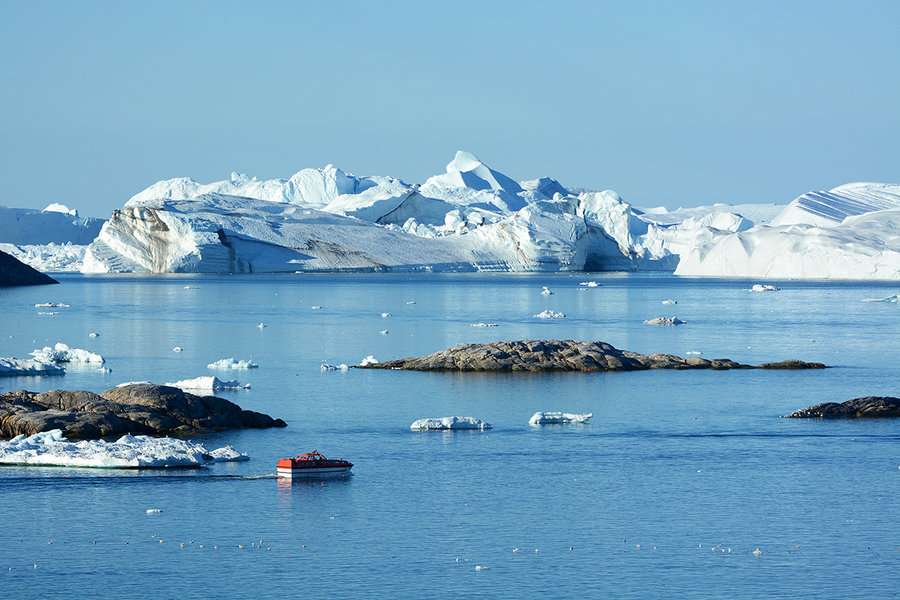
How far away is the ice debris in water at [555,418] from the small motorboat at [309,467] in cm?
449

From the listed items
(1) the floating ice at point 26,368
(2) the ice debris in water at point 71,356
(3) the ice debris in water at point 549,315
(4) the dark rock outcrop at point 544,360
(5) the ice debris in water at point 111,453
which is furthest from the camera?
(3) the ice debris in water at point 549,315

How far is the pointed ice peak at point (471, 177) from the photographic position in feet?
491

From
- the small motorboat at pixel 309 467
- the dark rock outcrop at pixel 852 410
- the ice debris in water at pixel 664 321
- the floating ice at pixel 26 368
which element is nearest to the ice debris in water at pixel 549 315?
the ice debris in water at pixel 664 321

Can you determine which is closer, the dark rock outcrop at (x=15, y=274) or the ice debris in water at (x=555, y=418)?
the ice debris in water at (x=555, y=418)

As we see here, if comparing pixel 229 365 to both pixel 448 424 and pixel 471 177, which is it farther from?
pixel 471 177

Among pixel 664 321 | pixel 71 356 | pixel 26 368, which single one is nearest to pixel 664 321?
pixel 664 321

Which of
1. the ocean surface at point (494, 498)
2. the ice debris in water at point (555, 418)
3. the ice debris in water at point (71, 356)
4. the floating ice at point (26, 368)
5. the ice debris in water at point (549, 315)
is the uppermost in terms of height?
the ice debris in water at point (549, 315)

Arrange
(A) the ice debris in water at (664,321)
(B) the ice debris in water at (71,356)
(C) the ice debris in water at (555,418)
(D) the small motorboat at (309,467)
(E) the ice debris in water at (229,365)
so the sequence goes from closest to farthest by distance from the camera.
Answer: (D) the small motorboat at (309,467)
(C) the ice debris in water at (555,418)
(E) the ice debris in water at (229,365)
(B) the ice debris in water at (71,356)
(A) the ice debris in water at (664,321)

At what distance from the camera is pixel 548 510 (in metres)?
12.9

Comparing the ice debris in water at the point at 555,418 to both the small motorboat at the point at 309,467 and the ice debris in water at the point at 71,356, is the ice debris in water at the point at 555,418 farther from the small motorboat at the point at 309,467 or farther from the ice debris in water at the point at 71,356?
the ice debris in water at the point at 71,356

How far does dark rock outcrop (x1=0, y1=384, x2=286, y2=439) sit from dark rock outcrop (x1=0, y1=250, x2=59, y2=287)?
62.3m

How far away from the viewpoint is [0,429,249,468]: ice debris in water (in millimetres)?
14812

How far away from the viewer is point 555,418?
18.8 metres

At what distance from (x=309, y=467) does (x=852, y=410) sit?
9.47m
